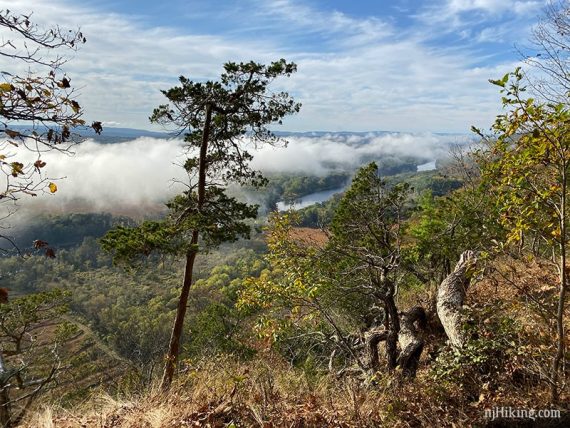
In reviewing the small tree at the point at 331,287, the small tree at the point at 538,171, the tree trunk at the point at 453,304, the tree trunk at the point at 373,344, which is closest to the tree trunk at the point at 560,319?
the small tree at the point at 538,171

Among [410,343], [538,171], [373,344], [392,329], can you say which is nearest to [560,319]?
[538,171]

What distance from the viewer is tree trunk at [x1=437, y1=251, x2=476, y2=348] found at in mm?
6042

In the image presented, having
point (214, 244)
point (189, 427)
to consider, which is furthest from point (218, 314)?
point (189, 427)

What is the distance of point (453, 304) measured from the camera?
687 cm

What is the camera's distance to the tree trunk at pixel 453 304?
19.8 feet

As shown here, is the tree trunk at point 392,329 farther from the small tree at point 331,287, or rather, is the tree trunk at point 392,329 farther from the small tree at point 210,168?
the small tree at point 210,168

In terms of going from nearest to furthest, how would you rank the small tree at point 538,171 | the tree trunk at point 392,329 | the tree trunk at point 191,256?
the small tree at point 538,171, the tree trunk at point 392,329, the tree trunk at point 191,256

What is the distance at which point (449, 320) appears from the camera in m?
6.55

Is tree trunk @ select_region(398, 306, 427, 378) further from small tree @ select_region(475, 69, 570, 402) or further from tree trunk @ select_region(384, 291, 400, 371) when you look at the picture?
small tree @ select_region(475, 69, 570, 402)

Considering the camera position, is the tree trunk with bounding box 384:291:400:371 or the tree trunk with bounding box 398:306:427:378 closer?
the tree trunk with bounding box 398:306:427:378

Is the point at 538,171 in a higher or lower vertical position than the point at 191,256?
higher

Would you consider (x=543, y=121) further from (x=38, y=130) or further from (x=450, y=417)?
(x=38, y=130)

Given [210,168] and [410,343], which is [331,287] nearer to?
[410,343]

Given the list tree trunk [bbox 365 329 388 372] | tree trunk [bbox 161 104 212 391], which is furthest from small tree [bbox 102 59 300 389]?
tree trunk [bbox 365 329 388 372]
